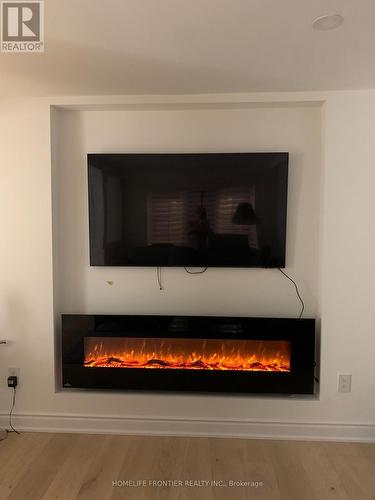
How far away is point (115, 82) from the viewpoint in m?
2.23

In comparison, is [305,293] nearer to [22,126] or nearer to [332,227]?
[332,227]

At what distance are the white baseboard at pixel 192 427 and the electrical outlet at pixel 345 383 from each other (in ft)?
0.80

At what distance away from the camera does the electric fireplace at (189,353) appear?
2.47m

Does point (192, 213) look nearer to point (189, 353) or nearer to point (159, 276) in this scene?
point (159, 276)

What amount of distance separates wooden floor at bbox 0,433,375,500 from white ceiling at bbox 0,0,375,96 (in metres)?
2.37

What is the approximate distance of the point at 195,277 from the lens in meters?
2.60

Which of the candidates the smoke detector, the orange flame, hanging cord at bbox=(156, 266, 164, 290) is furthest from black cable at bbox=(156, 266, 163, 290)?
the smoke detector

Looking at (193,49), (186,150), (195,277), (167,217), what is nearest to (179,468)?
(195,277)

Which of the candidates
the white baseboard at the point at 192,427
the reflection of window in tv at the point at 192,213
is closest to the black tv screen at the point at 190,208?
the reflection of window in tv at the point at 192,213

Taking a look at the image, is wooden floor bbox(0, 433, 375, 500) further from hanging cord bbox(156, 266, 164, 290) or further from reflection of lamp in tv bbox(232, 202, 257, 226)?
reflection of lamp in tv bbox(232, 202, 257, 226)

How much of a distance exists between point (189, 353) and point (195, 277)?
1.79 ft

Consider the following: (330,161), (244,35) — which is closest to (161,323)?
(330,161)

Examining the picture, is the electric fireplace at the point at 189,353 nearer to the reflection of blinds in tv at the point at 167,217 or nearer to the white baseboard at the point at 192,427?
the white baseboard at the point at 192,427

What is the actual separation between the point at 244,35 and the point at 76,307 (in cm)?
208
